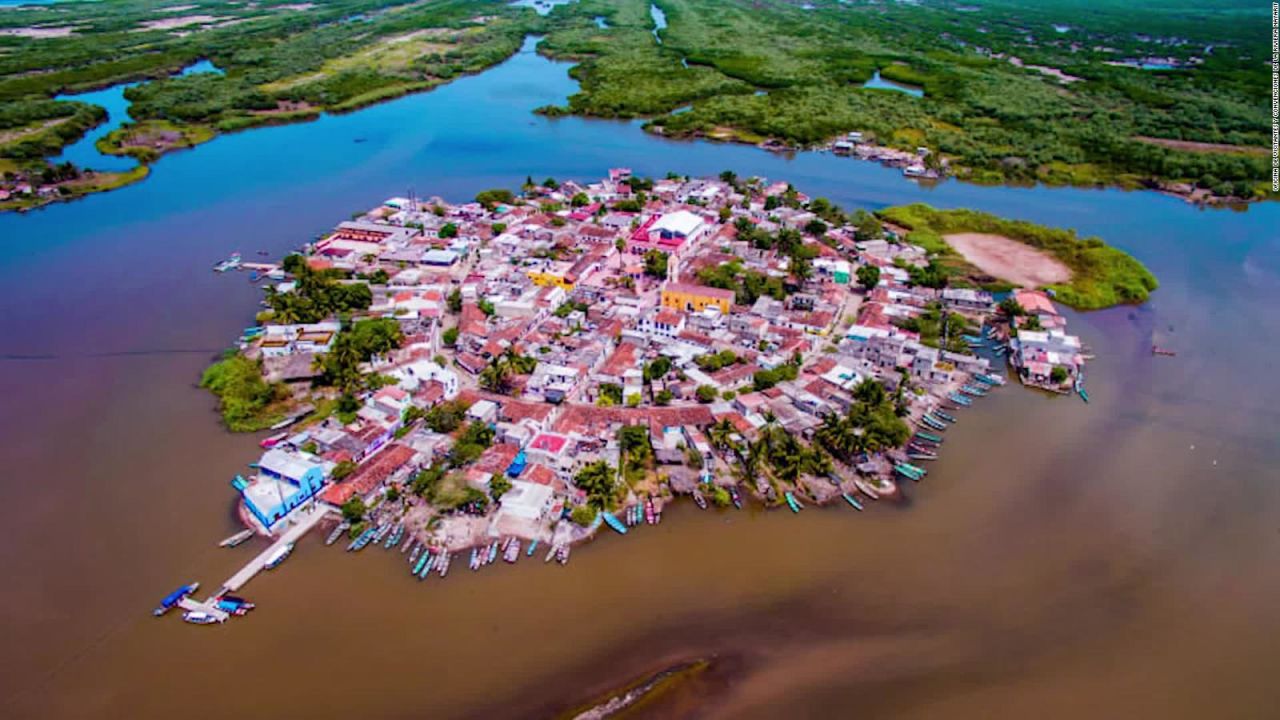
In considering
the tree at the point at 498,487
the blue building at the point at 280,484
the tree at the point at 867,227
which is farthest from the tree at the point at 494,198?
the tree at the point at 498,487

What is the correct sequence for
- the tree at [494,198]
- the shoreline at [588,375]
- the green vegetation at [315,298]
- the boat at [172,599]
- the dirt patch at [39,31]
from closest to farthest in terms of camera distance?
the boat at [172,599] → the shoreline at [588,375] → the green vegetation at [315,298] → the tree at [494,198] → the dirt patch at [39,31]

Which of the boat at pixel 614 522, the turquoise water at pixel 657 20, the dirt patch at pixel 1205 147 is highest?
the turquoise water at pixel 657 20

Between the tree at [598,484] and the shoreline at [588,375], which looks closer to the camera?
the tree at [598,484]

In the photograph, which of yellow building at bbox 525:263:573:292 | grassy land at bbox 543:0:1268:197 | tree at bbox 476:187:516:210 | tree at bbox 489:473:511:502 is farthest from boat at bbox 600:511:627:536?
grassy land at bbox 543:0:1268:197

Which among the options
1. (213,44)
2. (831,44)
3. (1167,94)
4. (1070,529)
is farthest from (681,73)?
(1070,529)

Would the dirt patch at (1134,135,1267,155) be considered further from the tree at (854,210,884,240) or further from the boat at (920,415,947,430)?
the boat at (920,415,947,430)

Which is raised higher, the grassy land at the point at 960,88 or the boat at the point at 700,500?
the grassy land at the point at 960,88

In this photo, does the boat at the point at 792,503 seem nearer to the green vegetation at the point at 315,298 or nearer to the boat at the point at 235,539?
the boat at the point at 235,539
